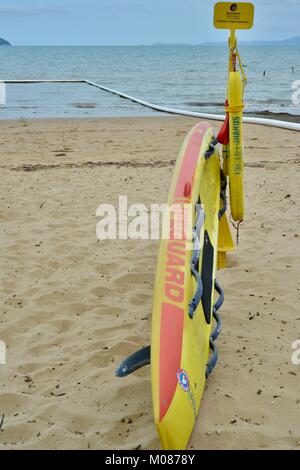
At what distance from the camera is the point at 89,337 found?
3238 mm

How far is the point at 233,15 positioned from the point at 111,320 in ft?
6.54

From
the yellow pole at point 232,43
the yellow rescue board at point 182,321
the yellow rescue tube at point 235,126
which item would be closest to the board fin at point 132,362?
the yellow rescue board at point 182,321

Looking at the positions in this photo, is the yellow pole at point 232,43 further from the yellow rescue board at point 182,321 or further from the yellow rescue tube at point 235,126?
the yellow rescue board at point 182,321

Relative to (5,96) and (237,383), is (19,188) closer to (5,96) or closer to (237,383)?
(237,383)

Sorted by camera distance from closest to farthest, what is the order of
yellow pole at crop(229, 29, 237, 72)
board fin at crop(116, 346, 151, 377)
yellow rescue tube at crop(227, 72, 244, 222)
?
board fin at crop(116, 346, 151, 377) → yellow rescue tube at crop(227, 72, 244, 222) → yellow pole at crop(229, 29, 237, 72)

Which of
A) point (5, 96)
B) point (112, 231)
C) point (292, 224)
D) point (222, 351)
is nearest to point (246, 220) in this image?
point (292, 224)

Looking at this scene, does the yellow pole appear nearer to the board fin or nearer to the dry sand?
the dry sand

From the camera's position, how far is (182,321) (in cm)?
236

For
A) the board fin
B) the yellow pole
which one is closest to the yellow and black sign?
the yellow pole

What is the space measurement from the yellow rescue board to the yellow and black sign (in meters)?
0.83

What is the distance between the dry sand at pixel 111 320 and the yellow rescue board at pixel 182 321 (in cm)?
21

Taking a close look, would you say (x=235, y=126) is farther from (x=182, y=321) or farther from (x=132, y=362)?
(x=132, y=362)

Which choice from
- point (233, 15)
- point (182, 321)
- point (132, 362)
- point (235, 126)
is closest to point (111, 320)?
point (132, 362)

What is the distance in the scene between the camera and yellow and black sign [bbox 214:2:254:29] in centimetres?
343
